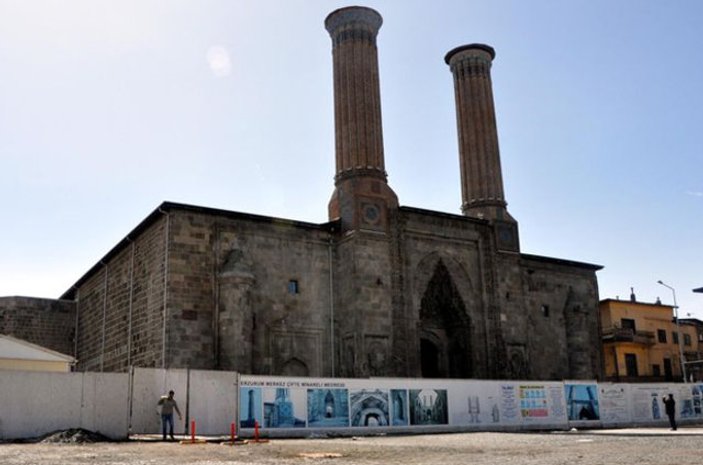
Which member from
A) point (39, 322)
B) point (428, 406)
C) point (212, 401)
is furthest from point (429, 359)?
point (39, 322)

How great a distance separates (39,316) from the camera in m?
32.4

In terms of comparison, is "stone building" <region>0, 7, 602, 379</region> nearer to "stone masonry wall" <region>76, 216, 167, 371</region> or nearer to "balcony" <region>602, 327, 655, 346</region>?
"stone masonry wall" <region>76, 216, 167, 371</region>

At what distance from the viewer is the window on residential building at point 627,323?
143 feet

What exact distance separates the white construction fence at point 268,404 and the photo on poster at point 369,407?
0.09ft

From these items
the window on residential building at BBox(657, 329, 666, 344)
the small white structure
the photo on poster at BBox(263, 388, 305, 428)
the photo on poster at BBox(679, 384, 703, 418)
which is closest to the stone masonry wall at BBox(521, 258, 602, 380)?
the photo on poster at BBox(679, 384, 703, 418)

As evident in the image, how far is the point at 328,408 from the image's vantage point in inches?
698

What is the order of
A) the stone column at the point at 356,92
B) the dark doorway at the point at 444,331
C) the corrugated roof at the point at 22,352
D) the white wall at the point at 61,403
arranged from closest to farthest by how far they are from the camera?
the white wall at the point at 61,403, the corrugated roof at the point at 22,352, the stone column at the point at 356,92, the dark doorway at the point at 444,331

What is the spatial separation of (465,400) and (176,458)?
35.6ft

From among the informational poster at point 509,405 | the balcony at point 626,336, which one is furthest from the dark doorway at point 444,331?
the balcony at point 626,336

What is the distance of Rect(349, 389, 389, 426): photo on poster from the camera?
18078 millimetres

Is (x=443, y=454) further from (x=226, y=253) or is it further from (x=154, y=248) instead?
(x=154, y=248)

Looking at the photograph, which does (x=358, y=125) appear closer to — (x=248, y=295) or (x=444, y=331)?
(x=248, y=295)

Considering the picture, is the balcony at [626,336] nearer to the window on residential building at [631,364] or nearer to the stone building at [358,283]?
the window on residential building at [631,364]

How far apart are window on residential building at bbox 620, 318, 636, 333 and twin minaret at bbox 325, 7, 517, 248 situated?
1927 cm
